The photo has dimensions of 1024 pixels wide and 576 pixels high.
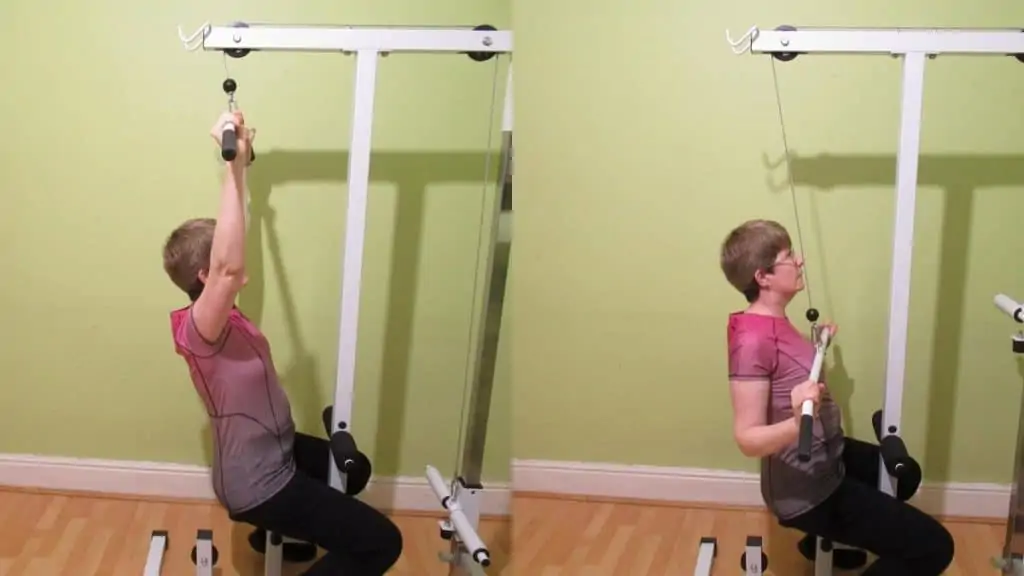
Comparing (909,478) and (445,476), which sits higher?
(909,478)

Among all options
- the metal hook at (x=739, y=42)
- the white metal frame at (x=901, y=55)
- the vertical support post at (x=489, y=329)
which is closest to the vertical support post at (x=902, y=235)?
the white metal frame at (x=901, y=55)

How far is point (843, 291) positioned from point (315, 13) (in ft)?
4.57

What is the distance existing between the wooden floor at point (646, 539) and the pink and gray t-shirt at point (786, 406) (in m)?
0.43

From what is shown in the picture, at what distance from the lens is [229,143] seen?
1.57 metres

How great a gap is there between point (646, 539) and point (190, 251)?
1296 mm

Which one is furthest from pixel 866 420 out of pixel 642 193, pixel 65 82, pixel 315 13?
pixel 65 82

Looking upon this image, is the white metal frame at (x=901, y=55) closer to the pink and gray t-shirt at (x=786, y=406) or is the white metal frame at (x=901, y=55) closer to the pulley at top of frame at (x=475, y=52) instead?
the pink and gray t-shirt at (x=786, y=406)

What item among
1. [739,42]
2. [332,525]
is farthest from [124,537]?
[739,42]

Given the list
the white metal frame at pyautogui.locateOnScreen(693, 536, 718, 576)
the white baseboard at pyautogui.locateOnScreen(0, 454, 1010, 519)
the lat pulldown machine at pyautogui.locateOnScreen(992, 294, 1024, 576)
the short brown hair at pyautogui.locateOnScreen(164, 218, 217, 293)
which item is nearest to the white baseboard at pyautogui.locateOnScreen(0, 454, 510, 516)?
the white baseboard at pyautogui.locateOnScreen(0, 454, 1010, 519)

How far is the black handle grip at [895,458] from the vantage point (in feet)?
5.79

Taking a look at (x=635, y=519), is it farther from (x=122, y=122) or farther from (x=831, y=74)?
(x=122, y=122)

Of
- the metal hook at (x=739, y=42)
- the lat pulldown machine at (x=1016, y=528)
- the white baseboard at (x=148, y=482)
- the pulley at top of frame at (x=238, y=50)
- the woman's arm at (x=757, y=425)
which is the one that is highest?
the metal hook at (x=739, y=42)

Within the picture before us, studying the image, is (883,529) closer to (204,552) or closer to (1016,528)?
(1016,528)

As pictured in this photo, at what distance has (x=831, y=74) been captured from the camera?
6.88 feet
